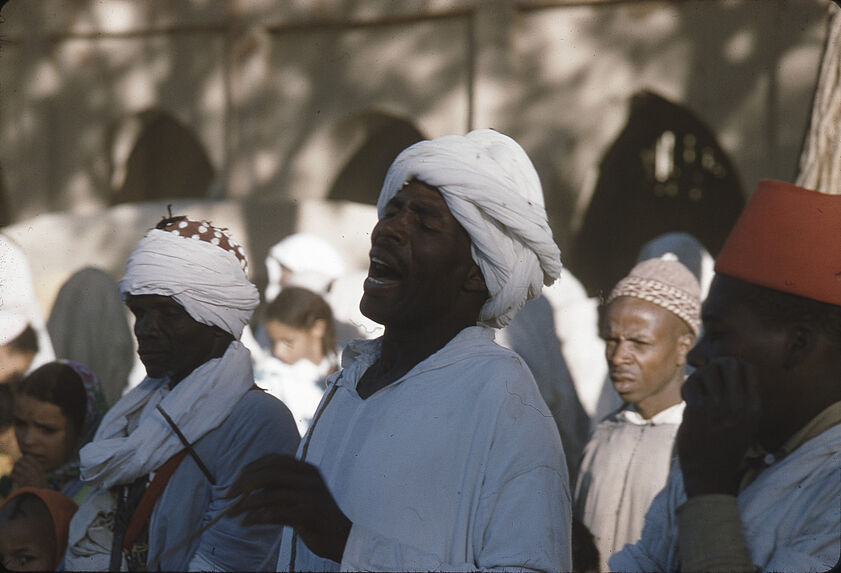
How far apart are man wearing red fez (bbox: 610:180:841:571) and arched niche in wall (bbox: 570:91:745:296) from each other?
580 centimetres

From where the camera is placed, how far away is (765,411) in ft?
7.25

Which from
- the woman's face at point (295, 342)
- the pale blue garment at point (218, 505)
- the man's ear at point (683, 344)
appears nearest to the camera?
the pale blue garment at point (218, 505)

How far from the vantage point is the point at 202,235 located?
Answer: 3.61 m

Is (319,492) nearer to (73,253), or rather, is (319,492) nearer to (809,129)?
(809,129)

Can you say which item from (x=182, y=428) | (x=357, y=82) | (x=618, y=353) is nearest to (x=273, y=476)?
(x=182, y=428)

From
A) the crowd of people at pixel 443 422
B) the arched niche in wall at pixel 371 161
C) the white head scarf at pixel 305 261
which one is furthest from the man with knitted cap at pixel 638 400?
the arched niche in wall at pixel 371 161

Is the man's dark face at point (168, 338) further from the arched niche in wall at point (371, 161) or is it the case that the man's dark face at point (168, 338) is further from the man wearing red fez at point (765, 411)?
the arched niche in wall at point (371, 161)

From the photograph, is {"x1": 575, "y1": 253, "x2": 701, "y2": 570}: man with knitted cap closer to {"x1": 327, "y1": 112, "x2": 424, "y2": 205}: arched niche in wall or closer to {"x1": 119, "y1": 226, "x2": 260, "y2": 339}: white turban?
{"x1": 119, "y1": 226, "x2": 260, "y2": 339}: white turban

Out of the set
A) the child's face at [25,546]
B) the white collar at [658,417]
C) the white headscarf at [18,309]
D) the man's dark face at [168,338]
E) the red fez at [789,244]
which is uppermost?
the red fez at [789,244]

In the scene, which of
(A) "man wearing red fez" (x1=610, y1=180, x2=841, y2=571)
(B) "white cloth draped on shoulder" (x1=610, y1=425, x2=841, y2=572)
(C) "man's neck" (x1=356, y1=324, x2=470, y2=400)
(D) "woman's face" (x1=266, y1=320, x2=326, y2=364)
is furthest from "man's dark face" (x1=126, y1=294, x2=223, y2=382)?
(D) "woman's face" (x1=266, y1=320, x2=326, y2=364)

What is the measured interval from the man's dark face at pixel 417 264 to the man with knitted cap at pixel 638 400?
228cm

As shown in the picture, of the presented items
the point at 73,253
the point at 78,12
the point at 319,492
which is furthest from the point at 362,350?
the point at 78,12

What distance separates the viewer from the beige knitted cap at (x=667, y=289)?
4898 millimetres

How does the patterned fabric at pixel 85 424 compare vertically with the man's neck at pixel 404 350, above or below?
below
